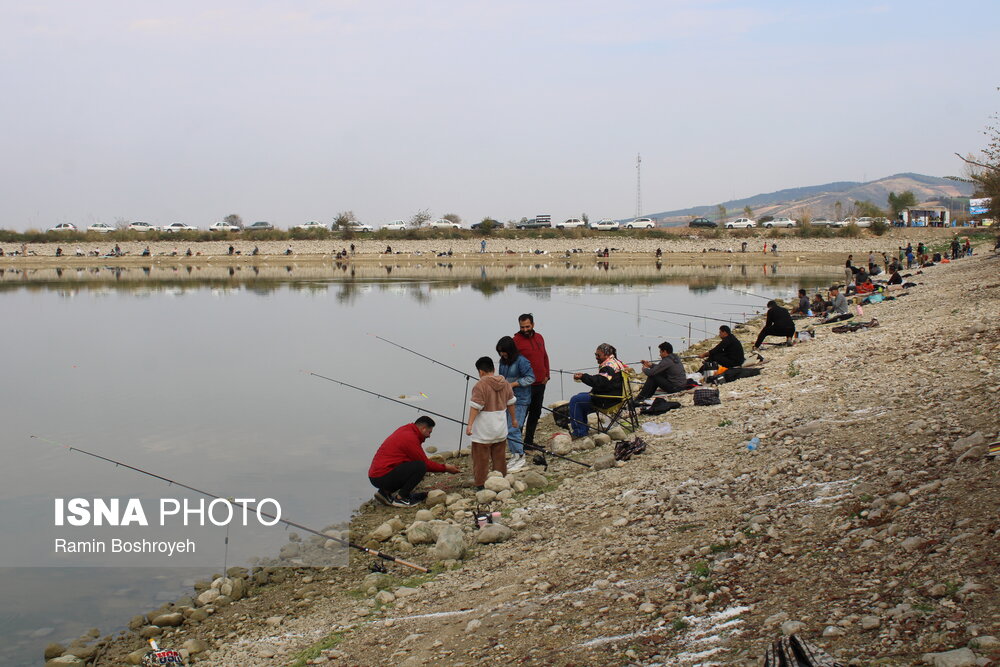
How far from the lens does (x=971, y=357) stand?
964 cm

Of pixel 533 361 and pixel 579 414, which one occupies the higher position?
pixel 533 361

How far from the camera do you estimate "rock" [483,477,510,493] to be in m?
8.77

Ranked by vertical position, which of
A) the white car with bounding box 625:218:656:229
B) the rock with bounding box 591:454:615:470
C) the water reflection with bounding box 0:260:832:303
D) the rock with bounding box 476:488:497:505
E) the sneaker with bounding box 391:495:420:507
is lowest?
the sneaker with bounding box 391:495:420:507

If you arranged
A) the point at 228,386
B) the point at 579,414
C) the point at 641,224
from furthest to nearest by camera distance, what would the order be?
the point at 641,224 → the point at 228,386 → the point at 579,414

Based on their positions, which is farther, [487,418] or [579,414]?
[579,414]

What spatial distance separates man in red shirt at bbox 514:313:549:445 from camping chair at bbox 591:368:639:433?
913 mm

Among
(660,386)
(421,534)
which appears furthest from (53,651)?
(660,386)

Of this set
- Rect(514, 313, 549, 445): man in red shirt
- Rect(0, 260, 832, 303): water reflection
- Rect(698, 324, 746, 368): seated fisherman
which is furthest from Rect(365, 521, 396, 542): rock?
Rect(0, 260, 832, 303): water reflection

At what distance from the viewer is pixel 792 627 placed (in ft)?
14.1

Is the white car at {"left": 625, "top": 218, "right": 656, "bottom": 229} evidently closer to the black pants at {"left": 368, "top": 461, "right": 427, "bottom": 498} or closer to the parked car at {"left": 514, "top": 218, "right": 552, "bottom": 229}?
the parked car at {"left": 514, "top": 218, "right": 552, "bottom": 229}

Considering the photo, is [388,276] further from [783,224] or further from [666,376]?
[783,224]

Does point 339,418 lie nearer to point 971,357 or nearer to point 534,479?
point 534,479

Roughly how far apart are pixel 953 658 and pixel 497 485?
18.1ft

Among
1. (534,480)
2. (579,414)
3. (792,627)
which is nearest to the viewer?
(792,627)
